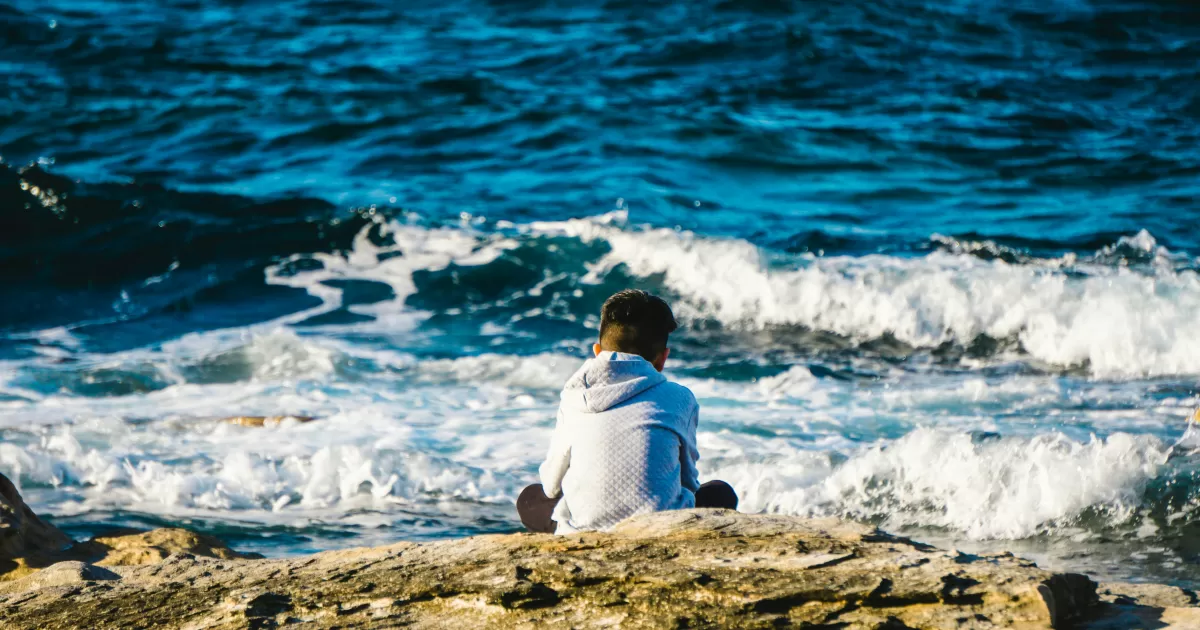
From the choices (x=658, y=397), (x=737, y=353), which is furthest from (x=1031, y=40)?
(x=658, y=397)

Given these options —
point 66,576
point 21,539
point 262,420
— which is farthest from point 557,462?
point 262,420

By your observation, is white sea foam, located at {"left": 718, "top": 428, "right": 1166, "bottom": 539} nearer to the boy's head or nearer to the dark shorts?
the dark shorts

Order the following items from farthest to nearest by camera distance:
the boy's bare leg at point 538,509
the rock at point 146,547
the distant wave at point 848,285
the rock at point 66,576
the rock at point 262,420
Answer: the distant wave at point 848,285 → the rock at point 262,420 → the rock at point 146,547 → the boy's bare leg at point 538,509 → the rock at point 66,576

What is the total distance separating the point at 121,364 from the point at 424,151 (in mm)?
6386

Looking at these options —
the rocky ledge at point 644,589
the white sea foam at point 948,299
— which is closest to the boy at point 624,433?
the rocky ledge at point 644,589

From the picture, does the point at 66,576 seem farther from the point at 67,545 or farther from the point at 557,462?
the point at 557,462

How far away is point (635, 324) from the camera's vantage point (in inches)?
142

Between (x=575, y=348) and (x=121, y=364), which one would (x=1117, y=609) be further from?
(x=121, y=364)

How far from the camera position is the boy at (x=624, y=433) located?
11.2ft

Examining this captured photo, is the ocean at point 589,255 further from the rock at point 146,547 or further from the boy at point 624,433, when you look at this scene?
the boy at point 624,433

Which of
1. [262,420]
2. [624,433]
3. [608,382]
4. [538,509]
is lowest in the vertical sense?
[262,420]

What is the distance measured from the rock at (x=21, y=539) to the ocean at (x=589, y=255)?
105 centimetres

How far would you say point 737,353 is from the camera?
9227mm

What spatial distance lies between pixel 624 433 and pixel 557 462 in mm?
281
